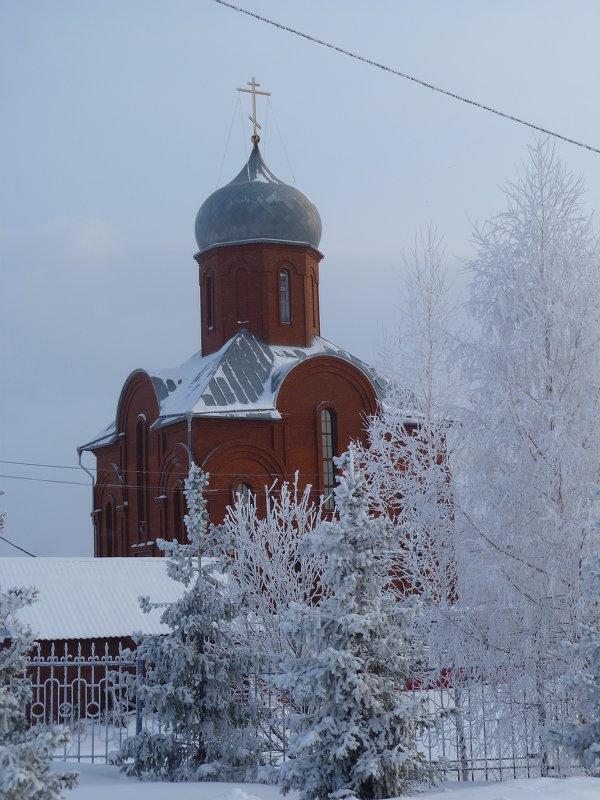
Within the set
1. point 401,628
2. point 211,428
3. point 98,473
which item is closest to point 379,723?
point 401,628

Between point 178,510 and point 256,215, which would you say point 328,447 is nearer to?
point 178,510

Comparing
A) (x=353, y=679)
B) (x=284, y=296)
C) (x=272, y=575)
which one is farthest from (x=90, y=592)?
(x=353, y=679)

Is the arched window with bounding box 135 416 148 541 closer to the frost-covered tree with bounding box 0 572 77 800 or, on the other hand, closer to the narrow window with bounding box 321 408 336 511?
the narrow window with bounding box 321 408 336 511

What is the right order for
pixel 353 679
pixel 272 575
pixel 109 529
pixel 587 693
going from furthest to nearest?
pixel 109 529, pixel 272 575, pixel 587 693, pixel 353 679

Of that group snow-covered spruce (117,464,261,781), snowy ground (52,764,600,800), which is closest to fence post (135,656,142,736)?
snow-covered spruce (117,464,261,781)

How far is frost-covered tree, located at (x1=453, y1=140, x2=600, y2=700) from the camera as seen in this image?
8.43 metres

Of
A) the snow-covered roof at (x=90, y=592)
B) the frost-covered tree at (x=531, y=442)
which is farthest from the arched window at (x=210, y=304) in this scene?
the frost-covered tree at (x=531, y=442)

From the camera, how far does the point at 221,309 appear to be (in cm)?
2533

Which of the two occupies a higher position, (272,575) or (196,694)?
(272,575)

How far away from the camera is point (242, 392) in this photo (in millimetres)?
22734

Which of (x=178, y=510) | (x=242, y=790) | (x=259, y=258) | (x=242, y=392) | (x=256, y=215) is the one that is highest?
(x=256, y=215)

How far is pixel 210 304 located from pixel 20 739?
68.0 ft

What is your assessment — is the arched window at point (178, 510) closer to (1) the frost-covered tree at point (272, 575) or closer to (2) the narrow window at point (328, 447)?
(2) the narrow window at point (328, 447)

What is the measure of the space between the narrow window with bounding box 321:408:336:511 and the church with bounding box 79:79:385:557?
0.03 m
